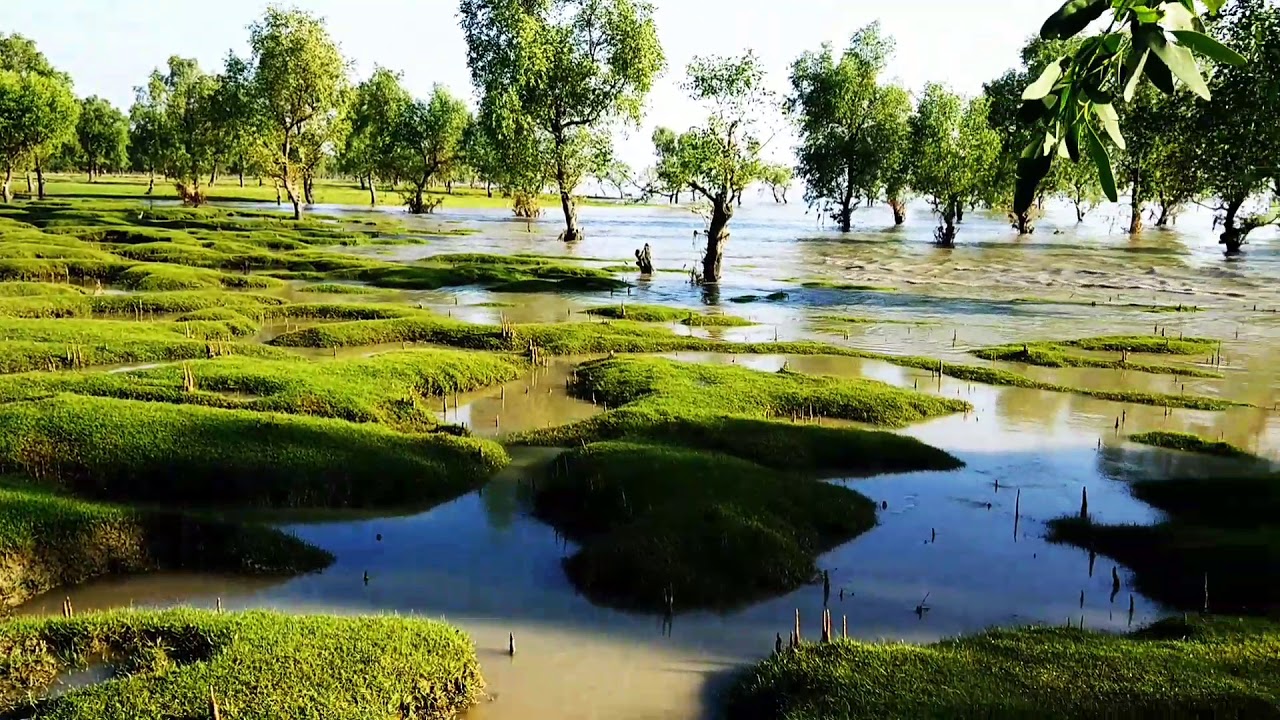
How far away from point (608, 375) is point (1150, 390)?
13.4m

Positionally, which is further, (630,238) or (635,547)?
(630,238)

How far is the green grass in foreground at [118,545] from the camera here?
37.2 feet

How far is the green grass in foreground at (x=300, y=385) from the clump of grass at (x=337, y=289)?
1577cm

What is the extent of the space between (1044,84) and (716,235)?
130 ft

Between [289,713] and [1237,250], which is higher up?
[1237,250]

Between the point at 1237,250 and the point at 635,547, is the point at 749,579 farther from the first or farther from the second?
the point at 1237,250

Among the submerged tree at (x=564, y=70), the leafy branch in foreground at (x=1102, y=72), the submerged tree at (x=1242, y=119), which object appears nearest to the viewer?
the leafy branch in foreground at (x=1102, y=72)

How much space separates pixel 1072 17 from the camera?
8.86ft

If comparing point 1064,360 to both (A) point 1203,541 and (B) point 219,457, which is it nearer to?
(A) point 1203,541

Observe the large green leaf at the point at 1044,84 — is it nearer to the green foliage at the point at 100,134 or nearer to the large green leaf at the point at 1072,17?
the large green leaf at the point at 1072,17

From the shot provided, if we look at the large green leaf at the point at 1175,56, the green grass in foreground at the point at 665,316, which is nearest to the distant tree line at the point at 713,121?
the large green leaf at the point at 1175,56

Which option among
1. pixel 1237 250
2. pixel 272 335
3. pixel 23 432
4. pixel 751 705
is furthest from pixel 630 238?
pixel 751 705

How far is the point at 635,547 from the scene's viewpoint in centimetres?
1173

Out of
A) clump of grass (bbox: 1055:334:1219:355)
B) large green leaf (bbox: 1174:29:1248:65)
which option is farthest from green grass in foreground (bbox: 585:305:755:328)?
large green leaf (bbox: 1174:29:1248:65)
